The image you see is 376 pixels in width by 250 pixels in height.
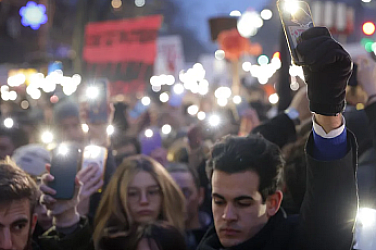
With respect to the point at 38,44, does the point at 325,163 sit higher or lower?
lower

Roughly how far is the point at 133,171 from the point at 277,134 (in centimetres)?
95

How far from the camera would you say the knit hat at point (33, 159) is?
11.9 ft

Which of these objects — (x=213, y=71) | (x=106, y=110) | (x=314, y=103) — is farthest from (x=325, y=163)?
(x=213, y=71)

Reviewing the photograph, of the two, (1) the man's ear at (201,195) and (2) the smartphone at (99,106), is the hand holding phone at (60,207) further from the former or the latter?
(2) the smartphone at (99,106)

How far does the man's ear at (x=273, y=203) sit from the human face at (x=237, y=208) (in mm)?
25

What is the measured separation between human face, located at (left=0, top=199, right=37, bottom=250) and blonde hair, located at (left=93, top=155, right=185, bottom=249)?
517mm

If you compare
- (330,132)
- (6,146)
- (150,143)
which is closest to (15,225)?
(330,132)

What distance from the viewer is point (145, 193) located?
3381 mm

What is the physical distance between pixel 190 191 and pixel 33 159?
117 centimetres

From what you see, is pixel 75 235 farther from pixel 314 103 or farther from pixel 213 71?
pixel 213 71

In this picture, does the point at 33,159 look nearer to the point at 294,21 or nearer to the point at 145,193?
the point at 145,193

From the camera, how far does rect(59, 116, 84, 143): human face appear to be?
4730mm

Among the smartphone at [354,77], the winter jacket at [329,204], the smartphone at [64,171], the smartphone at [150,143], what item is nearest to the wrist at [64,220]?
the smartphone at [64,171]

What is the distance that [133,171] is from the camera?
348 cm
